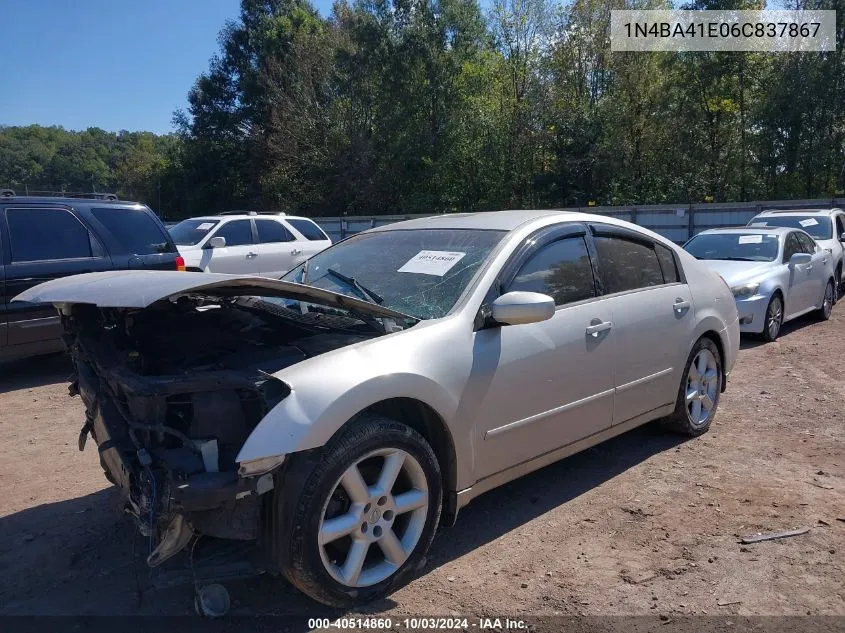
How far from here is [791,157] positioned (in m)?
26.0

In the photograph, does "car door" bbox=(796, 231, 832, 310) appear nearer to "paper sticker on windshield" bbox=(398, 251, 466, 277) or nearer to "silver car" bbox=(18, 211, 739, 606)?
"silver car" bbox=(18, 211, 739, 606)

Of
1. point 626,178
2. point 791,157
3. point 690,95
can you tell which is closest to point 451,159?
point 626,178

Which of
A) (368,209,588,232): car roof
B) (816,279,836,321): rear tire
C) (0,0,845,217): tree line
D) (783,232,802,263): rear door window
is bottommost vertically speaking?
(816,279,836,321): rear tire

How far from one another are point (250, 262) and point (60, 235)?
4.84m

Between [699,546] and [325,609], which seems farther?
[699,546]

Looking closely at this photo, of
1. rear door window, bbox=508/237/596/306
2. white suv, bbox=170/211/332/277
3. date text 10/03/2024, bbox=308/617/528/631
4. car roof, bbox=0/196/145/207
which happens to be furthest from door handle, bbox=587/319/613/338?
white suv, bbox=170/211/332/277

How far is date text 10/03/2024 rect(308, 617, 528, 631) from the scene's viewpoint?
287cm

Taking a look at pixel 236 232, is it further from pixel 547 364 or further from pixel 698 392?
pixel 547 364

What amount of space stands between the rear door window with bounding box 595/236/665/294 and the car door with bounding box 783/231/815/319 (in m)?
5.73

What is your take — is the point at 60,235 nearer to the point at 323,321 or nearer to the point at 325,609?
the point at 323,321

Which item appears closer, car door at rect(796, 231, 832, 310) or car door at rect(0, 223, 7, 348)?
car door at rect(0, 223, 7, 348)

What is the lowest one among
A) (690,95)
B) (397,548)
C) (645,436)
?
(645,436)

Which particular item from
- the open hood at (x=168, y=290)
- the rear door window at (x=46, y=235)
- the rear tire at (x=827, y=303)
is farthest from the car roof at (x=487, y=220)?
the rear tire at (x=827, y=303)

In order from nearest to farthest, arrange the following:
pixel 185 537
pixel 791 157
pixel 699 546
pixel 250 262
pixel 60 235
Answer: pixel 185 537
pixel 699 546
pixel 60 235
pixel 250 262
pixel 791 157
